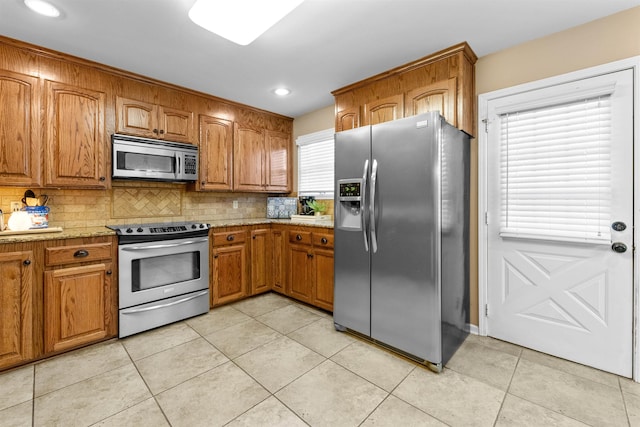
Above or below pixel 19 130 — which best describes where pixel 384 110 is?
above

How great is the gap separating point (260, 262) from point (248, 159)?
137 cm

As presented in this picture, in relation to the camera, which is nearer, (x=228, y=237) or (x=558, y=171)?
(x=558, y=171)

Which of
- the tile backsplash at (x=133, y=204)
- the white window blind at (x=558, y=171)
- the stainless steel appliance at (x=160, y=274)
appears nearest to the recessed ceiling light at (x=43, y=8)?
the tile backsplash at (x=133, y=204)

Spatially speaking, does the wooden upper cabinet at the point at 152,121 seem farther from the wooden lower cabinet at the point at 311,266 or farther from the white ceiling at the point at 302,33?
the wooden lower cabinet at the point at 311,266

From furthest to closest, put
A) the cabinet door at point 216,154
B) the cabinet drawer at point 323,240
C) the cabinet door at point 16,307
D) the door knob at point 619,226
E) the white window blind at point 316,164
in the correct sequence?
the white window blind at point 316,164 → the cabinet door at point 216,154 → the cabinet drawer at point 323,240 → the cabinet door at point 16,307 → the door knob at point 619,226

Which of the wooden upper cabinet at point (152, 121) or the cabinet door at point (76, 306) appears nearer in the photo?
the cabinet door at point (76, 306)

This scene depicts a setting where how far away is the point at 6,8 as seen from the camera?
1928mm

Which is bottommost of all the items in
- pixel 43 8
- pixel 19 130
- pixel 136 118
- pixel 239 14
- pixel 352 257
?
pixel 352 257

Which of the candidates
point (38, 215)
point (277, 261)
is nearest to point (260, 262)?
point (277, 261)

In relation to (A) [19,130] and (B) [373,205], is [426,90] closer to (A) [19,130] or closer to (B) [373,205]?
(B) [373,205]

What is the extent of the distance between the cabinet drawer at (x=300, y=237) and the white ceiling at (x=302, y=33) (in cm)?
168

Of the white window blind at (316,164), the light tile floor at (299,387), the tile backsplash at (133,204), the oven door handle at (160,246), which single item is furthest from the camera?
the white window blind at (316,164)

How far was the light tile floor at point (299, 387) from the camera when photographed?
1651 mm

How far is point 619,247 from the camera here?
2.00 metres
